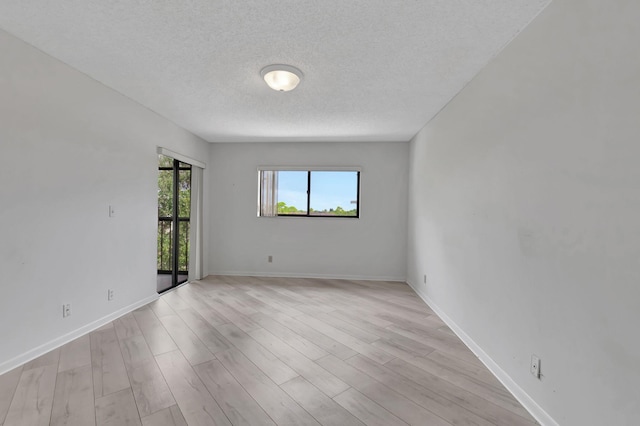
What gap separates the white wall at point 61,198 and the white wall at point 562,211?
3.57 metres

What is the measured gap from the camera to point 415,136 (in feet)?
14.8

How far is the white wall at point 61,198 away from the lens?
207cm

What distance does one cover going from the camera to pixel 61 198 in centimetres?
243

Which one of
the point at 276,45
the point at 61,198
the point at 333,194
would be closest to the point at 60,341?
the point at 61,198

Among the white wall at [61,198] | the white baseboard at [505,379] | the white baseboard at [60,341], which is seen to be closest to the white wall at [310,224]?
the white wall at [61,198]

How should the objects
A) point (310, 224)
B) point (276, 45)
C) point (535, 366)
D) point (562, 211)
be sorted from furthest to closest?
point (310, 224) < point (276, 45) < point (535, 366) < point (562, 211)

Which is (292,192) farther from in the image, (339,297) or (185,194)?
(339,297)

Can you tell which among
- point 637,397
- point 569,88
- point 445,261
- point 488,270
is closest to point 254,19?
point 569,88

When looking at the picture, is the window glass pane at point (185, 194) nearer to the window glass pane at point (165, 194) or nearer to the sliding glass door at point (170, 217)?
the sliding glass door at point (170, 217)

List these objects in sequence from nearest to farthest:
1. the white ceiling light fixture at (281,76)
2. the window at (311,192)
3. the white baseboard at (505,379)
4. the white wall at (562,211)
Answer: the white wall at (562,211), the white baseboard at (505,379), the white ceiling light fixture at (281,76), the window at (311,192)

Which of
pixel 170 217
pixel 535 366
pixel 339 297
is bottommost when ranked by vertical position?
Answer: pixel 339 297

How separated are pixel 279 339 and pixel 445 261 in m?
1.96

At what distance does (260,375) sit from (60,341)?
1.83m

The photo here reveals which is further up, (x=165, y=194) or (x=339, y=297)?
(x=165, y=194)
